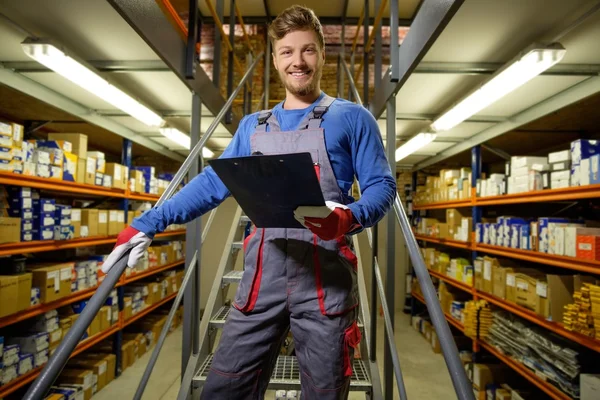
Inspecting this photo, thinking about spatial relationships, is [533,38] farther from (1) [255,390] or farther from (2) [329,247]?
(1) [255,390]

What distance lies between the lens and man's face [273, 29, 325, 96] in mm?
1307

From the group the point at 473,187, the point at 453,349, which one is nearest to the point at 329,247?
Result: the point at 453,349

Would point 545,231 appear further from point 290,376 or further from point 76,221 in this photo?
point 76,221

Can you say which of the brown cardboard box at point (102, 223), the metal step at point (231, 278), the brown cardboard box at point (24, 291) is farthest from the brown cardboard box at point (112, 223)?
the metal step at point (231, 278)

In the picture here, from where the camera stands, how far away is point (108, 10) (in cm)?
191

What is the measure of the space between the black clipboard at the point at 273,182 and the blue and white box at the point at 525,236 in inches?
125

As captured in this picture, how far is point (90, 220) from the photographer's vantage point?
3.85 metres

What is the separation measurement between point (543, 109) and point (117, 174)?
4.75m

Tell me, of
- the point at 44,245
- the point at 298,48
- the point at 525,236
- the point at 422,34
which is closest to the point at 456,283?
the point at 525,236

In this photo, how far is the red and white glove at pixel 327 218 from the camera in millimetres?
974

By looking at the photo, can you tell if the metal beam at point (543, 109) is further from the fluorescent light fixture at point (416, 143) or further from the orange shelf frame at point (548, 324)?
the orange shelf frame at point (548, 324)

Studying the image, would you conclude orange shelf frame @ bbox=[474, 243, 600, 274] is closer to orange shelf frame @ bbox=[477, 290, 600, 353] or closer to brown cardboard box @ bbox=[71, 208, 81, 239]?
orange shelf frame @ bbox=[477, 290, 600, 353]

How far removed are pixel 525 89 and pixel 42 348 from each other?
4832mm

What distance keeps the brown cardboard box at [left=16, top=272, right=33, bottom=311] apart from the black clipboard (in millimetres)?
2812
